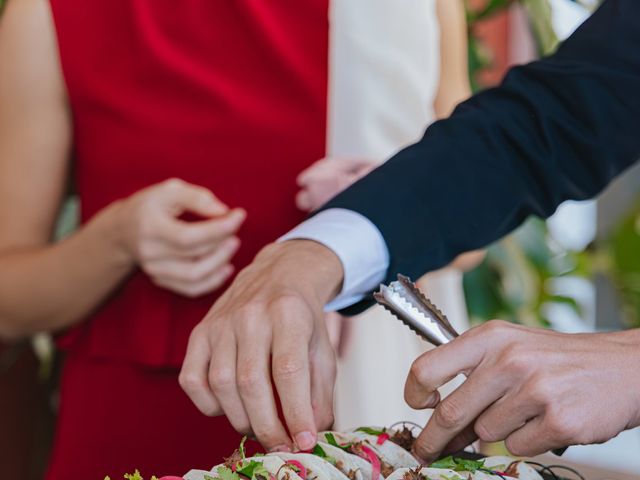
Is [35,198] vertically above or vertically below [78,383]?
above

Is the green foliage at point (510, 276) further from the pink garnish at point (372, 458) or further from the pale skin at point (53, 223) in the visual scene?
the pink garnish at point (372, 458)

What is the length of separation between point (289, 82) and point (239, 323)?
528 millimetres

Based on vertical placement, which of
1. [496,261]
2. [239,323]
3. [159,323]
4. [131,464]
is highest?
[239,323]

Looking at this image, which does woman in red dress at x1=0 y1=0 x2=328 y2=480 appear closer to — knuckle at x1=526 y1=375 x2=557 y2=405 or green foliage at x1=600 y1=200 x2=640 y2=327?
knuckle at x1=526 y1=375 x2=557 y2=405

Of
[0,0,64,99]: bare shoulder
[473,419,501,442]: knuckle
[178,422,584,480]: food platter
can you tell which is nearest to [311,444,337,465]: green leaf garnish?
[178,422,584,480]: food platter

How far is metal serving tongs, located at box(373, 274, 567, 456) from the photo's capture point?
782 millimetres

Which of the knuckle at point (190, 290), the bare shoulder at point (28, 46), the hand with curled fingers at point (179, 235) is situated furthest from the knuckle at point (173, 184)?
the bare shoulder at point (28, 46)

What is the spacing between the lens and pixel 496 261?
2.14m

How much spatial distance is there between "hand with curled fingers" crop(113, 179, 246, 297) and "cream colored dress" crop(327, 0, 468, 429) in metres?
0.18

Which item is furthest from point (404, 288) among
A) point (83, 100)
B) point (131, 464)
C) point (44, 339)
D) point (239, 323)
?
point (44, 339)

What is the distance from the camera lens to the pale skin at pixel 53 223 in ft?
4.07

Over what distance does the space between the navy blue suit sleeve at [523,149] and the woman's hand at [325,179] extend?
0.15m

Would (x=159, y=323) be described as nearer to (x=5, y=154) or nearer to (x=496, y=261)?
(x=5, y=154)

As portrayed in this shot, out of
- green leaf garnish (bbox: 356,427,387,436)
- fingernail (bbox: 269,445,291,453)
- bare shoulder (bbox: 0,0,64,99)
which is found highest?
bare shoulder (bbox: 0,0,64,99)
